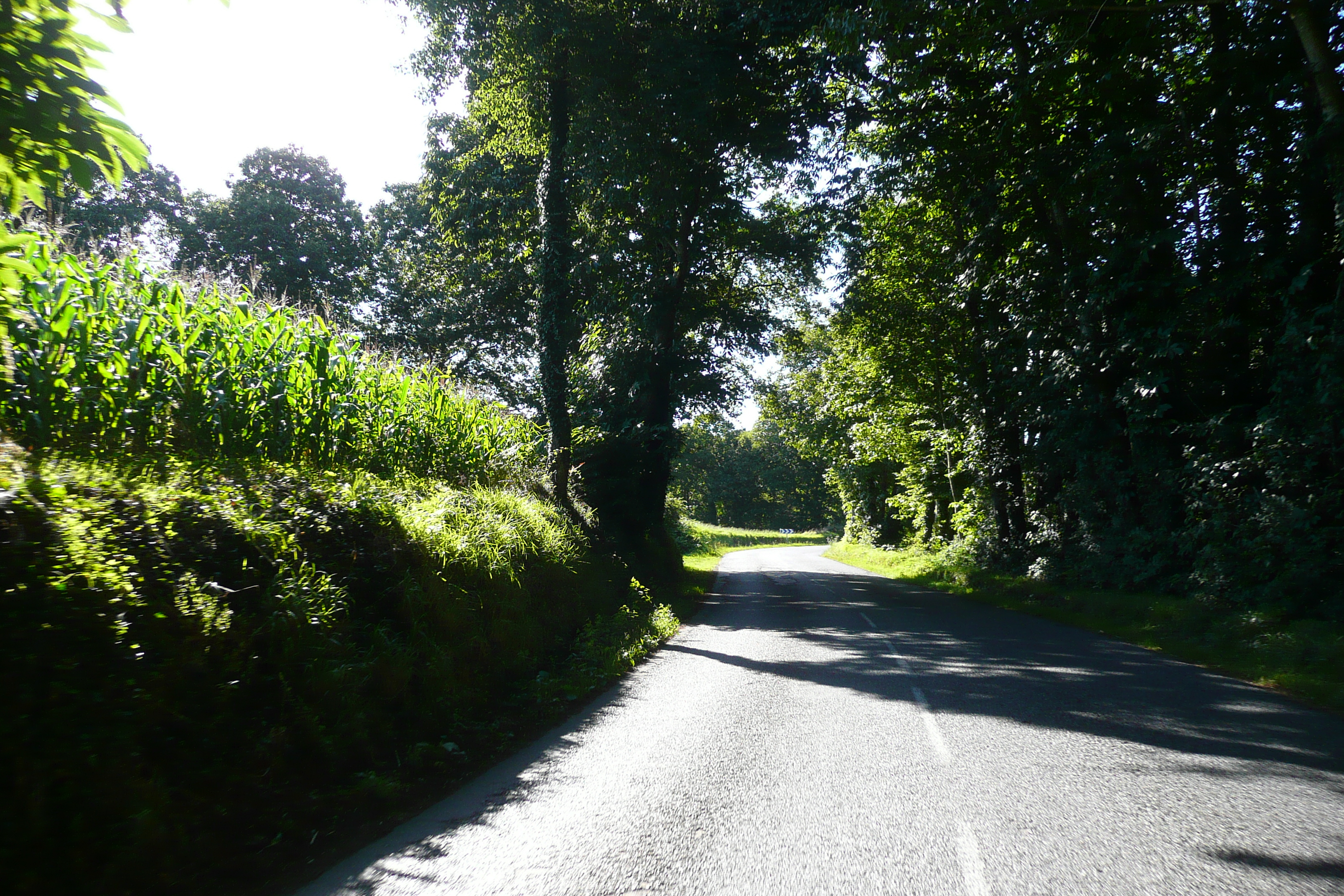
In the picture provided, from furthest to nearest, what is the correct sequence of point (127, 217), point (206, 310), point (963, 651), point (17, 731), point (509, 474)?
1. point (127, 217)
2. point (509, 474)
3. point (963, 651)
4. point (206, 310)
5. point (17, 731)

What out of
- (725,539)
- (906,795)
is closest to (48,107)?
(906,795)

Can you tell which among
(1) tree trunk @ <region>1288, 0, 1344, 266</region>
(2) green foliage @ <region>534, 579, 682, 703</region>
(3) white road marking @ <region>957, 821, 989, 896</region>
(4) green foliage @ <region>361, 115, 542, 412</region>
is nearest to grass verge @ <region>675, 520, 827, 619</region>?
(2) green foliage @ <region>534, 579, 682, 703</region>

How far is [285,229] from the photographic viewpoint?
1099 inches

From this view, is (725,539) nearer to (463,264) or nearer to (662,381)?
(463,264)

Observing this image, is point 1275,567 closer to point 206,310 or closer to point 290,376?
point 290,376

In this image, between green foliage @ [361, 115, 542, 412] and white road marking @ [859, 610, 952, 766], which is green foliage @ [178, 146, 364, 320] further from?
white road marking @ [859, 610, 952, 766]

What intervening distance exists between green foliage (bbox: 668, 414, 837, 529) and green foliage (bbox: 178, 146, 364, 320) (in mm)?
48728

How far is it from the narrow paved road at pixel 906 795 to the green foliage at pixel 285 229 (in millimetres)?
24561

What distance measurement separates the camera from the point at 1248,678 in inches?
278

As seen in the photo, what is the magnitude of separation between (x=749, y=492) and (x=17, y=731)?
3503 inches

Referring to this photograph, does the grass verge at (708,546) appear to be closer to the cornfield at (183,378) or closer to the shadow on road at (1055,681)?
the shadow on road at (1055,681)

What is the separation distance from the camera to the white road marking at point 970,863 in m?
2.93

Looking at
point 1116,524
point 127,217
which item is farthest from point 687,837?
point 127,217

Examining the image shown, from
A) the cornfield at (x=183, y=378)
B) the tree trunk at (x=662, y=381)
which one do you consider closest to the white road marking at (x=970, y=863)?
the cornfield at (x=183, y=378)
